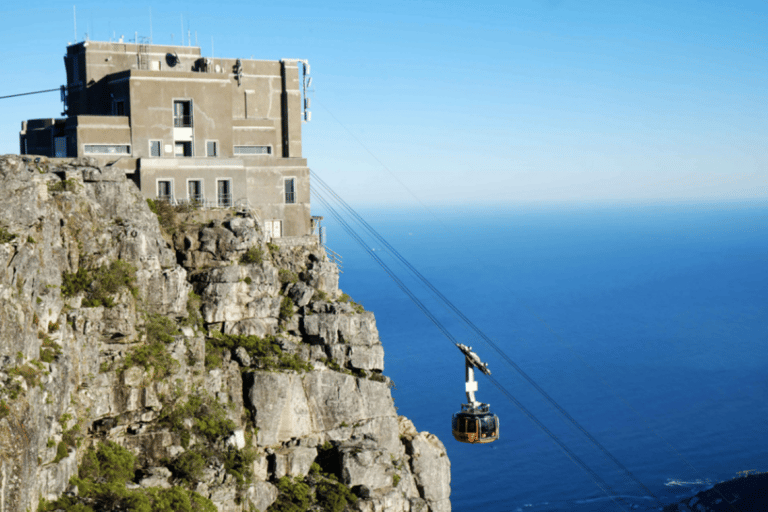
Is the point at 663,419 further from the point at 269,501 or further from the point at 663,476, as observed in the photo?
the point at 269,501

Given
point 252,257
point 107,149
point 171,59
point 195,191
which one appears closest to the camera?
point 252,257

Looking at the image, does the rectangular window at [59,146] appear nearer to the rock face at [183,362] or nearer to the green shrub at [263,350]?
the rock face at [183,362]

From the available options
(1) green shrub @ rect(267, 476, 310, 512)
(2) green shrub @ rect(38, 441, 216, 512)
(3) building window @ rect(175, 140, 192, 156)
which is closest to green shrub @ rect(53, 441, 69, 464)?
(2) green shrub @ rect(38, 441, 216, 512)

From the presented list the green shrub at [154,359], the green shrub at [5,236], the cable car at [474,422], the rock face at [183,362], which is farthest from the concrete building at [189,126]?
the cable car at [474,422]

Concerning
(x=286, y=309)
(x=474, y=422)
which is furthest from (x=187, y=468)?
(x=474, y=422)

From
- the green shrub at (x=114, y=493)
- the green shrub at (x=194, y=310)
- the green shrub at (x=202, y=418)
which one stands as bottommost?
the green shrub at (x=114, y=493)

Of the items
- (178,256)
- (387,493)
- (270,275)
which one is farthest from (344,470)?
(178,256)

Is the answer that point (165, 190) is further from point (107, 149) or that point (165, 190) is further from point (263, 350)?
point (263, 350)
